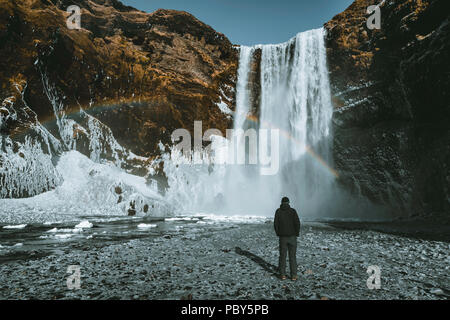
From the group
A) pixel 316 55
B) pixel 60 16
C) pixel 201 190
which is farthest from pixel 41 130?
pixel 316 55

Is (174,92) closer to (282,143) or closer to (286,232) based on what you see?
(282,143)

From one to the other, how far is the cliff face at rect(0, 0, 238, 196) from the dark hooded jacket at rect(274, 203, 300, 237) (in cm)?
2887

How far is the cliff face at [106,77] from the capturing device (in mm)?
26953

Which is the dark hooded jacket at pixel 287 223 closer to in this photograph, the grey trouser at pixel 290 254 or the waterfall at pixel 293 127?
the grey trouser at pixel 290 254

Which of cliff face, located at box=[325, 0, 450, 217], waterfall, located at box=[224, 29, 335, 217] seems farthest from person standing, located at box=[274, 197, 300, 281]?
waterfall, located at box=[224, 29, 335, 217]

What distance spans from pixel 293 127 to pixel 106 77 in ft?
85.5

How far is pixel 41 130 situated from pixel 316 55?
3417 centimetres

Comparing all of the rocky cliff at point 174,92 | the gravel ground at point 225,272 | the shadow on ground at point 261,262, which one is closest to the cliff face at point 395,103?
the rocky cliff at point 174,92

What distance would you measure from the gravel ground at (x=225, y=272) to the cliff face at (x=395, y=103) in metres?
16.4

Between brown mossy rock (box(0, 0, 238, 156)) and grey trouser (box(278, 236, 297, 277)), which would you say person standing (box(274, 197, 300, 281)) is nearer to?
grey trouser (box(278, 236, 297, 277))

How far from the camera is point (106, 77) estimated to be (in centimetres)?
3378

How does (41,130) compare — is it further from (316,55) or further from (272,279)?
(316,55)

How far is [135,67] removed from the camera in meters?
35.9

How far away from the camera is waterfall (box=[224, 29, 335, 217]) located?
3253 centimetres
